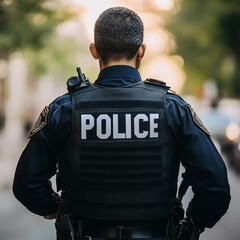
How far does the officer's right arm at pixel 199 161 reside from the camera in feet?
8.39

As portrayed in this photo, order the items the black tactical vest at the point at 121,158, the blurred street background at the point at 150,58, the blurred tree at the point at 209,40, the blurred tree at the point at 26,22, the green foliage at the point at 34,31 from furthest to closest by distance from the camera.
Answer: the blurred tree at the point at 209,40, the green foliage at the point at 34,31, the blurred tree at the point at 26,22, the blurred street background at the point at 150,58, the black tactical vest at the point at 121,158

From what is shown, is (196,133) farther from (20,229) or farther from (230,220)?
(230,220)

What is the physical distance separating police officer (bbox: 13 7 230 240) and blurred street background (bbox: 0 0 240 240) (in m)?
3.73

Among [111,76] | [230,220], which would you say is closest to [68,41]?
[230,220]

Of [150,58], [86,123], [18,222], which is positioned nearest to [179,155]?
[86,123]

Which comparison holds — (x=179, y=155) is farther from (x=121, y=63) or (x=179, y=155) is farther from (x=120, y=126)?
(x=121, y=63)

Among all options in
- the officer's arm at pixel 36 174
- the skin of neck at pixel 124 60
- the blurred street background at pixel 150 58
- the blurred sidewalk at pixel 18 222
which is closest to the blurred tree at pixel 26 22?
the blurred street background at pixel 150 58

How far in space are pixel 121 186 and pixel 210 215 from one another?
16.3 inches

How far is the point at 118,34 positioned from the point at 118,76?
7.3 inches

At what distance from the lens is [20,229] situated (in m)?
7.61

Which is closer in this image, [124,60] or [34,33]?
[124,60]

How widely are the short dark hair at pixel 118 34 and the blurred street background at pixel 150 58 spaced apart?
368cm

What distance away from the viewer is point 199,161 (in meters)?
2.55

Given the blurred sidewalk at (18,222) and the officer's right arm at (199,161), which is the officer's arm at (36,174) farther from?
the blurred sidewalk at (18,222)
